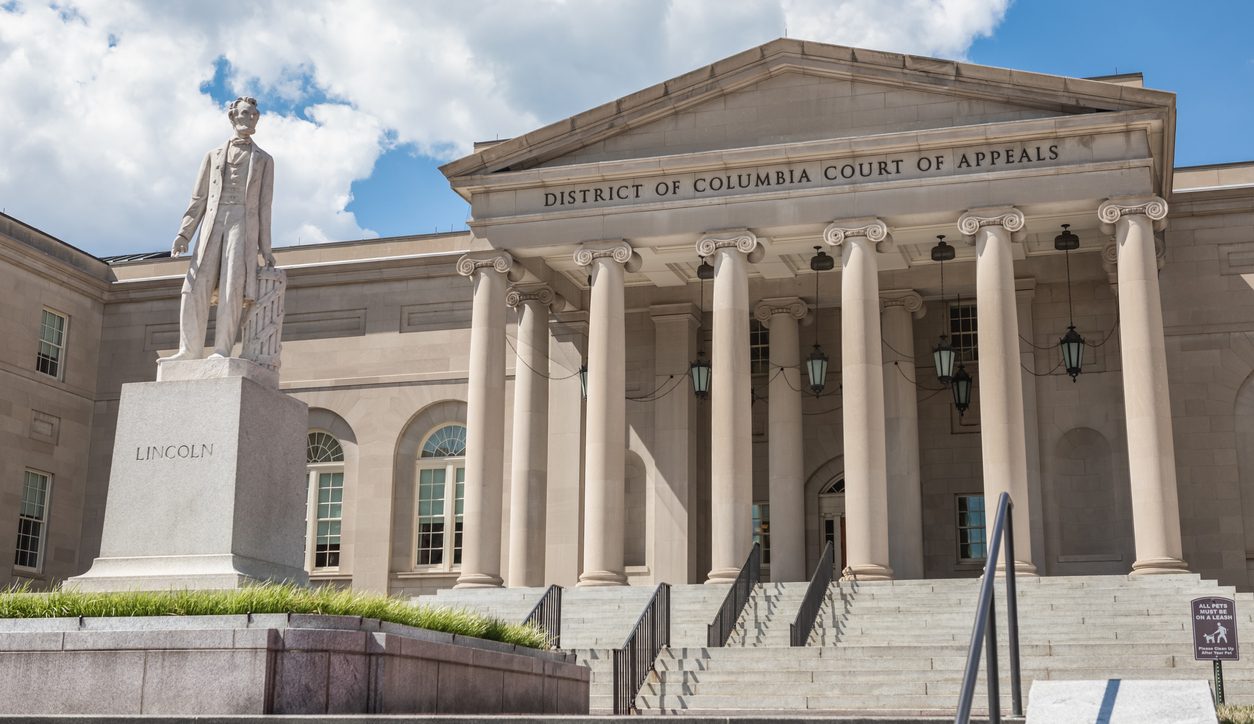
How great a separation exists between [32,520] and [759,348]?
19003 mm

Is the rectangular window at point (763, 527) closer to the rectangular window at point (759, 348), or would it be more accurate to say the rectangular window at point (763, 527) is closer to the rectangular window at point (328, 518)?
the rectangular window at point (759, 348)

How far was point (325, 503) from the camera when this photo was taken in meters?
37.8

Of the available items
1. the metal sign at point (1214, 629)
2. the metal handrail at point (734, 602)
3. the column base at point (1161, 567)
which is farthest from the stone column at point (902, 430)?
the metal sign at point (1214, 629)

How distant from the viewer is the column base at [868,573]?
2691cm

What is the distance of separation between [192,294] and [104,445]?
2690 cm

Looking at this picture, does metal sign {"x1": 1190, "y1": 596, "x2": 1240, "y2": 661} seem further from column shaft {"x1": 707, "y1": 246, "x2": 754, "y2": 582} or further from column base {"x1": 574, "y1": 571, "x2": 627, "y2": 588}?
column base {"x1": 574, "y1": 571, "x2": 627, "y2": 588}

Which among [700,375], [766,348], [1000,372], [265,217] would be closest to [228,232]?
[265,217]

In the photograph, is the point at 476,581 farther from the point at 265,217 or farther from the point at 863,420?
the point at 265,217

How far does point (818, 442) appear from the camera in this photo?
34938mm

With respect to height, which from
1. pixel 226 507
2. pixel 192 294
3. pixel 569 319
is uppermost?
pixel 569 319

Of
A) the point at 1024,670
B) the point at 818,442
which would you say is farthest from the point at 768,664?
the point at 818,442

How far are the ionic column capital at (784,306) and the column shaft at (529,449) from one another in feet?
16.6

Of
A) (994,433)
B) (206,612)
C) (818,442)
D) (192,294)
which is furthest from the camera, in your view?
(818,442)

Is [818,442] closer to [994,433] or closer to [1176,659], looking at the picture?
[994,433]
